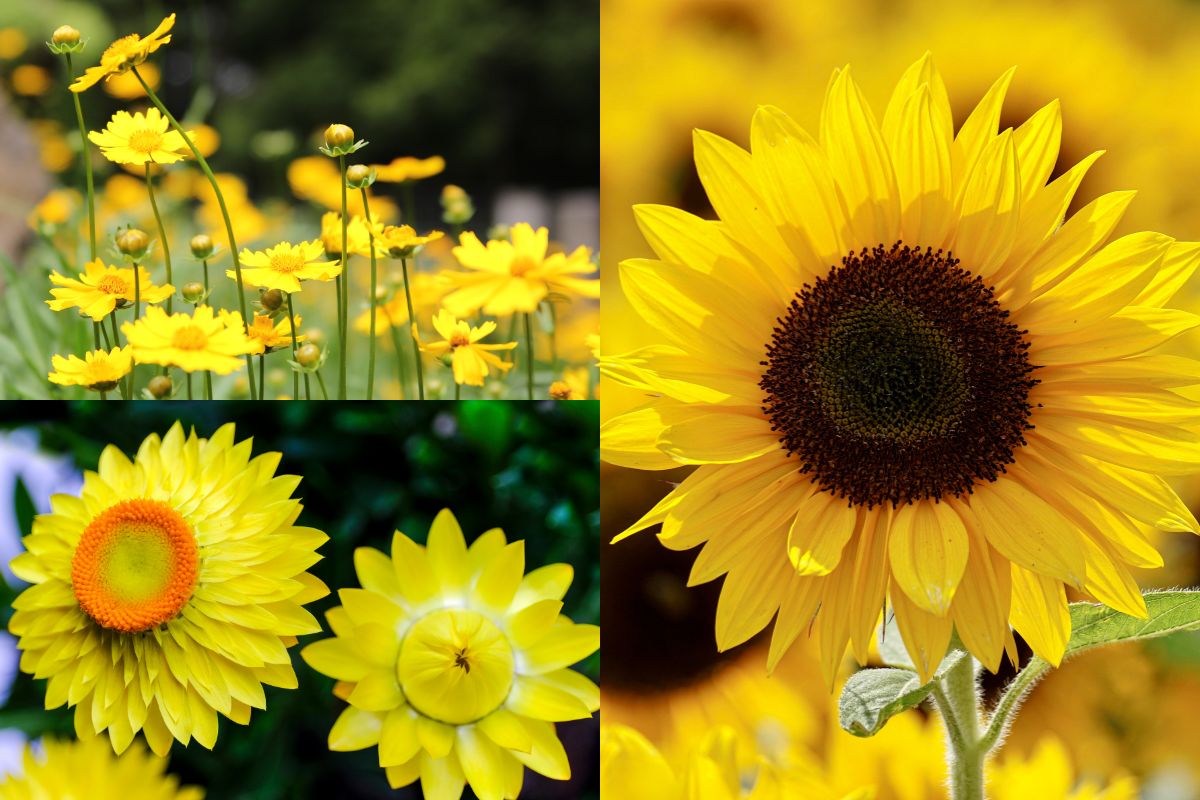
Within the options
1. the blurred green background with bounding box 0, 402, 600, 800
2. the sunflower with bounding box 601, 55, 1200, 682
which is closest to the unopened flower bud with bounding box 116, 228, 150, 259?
the blurred green background with bounding box 0, 402, 600, 800

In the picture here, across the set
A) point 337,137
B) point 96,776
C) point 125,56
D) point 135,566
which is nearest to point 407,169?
point 337,137

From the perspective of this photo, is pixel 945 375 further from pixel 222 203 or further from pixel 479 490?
pixel 222 203

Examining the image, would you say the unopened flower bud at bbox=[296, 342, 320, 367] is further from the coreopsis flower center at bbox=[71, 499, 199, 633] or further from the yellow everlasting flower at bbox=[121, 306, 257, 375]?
the coreopsis flower center at bbox=[71, 499, 199, 633]

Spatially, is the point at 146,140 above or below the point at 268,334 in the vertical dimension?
above

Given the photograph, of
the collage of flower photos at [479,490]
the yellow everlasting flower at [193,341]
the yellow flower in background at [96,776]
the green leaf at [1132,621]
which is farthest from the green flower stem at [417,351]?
the green leaf at [1132,621]

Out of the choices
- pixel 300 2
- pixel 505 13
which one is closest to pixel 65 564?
pixel 505 13

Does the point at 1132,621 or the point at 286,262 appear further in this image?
the point at 286,262

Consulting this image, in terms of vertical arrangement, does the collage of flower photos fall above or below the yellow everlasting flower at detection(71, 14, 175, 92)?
below

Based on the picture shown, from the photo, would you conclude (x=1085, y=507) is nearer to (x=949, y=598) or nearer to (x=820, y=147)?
(x=949, y=598)
